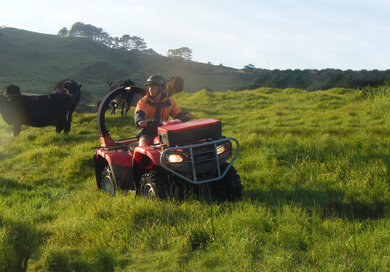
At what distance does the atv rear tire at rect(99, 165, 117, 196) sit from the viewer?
5570 mm

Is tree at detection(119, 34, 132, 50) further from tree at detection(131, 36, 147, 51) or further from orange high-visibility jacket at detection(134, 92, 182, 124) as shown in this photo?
orange high-visibility jacket at detection(134, 92, 182, 124)

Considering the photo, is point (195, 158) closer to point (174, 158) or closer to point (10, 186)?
point (174, 158)

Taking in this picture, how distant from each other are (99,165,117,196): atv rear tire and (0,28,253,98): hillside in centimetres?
4547

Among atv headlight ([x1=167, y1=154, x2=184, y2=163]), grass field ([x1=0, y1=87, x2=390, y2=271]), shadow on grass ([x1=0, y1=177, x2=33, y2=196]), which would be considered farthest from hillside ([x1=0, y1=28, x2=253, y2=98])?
atv headlight ([x1=167, y1=154, x2=184, y2=163])

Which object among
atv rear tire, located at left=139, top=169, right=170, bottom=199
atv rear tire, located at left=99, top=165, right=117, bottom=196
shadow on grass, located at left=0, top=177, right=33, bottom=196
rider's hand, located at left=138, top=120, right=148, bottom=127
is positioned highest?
rider's hand, located at left=138, top=120, right=148, bottom=127

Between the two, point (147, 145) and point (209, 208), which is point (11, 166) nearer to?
point (147, 145)

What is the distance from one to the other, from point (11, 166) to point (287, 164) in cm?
640

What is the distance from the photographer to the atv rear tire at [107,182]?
5570 mm

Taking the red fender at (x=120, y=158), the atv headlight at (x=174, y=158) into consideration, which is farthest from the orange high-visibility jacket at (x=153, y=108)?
the atv headlight at (x=174, y=158)

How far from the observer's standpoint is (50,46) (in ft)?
291

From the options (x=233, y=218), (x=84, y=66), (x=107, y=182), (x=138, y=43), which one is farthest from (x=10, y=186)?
(x=138, y=43)

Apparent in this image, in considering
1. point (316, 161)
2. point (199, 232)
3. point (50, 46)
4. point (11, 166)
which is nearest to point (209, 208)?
point (199, 232)

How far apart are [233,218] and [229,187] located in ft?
2.84

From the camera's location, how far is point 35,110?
11227mm
